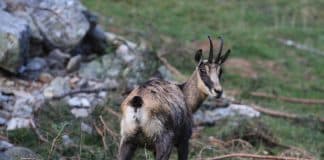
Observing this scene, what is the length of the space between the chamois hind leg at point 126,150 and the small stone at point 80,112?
9.64 ft

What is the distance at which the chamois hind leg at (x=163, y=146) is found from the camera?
6.86 metres

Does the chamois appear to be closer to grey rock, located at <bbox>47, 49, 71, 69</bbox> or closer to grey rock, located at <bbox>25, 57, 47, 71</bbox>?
grey rock, located at <bbox>25, 57, 47, 71</bbox>

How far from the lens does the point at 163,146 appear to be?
6.89 m

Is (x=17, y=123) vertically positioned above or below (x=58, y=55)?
below

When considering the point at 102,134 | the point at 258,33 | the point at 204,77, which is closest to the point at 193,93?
the point at 204,77

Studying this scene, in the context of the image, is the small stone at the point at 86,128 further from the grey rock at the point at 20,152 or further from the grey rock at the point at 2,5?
the grey rock at the point at 2,5

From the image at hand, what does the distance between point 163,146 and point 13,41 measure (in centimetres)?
380

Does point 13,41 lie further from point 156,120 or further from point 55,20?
point 156,120

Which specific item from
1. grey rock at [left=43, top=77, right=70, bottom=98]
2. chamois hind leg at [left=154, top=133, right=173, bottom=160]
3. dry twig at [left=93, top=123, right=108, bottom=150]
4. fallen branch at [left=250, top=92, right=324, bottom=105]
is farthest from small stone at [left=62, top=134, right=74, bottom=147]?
fallen branch at [left=250, top=92, right=324, bottom=105]

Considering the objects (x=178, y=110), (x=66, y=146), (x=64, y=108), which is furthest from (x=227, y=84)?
(x=178, y=110)

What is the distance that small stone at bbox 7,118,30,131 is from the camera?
922cm

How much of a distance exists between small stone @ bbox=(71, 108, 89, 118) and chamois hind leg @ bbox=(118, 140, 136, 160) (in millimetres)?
2939

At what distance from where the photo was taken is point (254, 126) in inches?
419

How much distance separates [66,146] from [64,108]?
1.42 m
